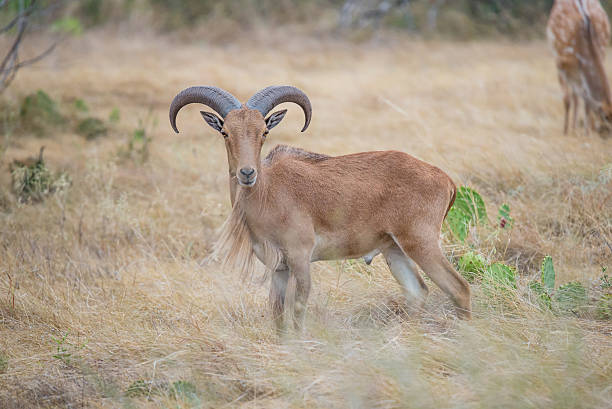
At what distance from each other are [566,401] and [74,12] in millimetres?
17409

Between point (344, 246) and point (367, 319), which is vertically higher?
point (344, 246)

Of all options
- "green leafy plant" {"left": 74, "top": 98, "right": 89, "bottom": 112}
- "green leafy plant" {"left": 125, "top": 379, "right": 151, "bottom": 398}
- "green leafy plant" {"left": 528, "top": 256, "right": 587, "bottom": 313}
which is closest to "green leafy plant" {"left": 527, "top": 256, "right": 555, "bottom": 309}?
"green leafy plant" {"left": 528, "top": 256, "right": 587, "bottom": 313}

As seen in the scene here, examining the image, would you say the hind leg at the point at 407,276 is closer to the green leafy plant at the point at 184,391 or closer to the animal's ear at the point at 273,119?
the animal's ear at the point at 273,119

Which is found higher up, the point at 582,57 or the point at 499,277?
the point at 582,57

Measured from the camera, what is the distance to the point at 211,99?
4762mm

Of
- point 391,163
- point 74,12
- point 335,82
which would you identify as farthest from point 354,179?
point 74,12

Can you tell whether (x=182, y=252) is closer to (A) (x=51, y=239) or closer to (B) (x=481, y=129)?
(A) (x=51, y=239)

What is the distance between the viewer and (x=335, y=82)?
43.4 feet

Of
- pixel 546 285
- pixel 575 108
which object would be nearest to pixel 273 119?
pixel 546 285

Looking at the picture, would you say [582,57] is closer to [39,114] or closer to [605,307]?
[605,307]

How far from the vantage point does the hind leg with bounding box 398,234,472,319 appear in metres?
4.61

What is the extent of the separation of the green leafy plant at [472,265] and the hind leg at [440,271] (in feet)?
1.66

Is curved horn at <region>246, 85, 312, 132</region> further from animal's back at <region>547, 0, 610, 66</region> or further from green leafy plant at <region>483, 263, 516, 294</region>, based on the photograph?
animal's back at <region>547, 0, 610, 66</region>

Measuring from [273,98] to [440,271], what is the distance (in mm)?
1592
